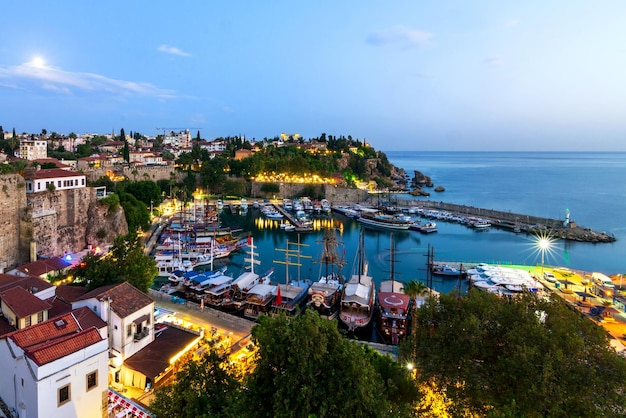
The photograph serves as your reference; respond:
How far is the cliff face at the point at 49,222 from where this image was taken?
19.3m

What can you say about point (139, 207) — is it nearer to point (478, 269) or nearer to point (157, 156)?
point (478, 269)

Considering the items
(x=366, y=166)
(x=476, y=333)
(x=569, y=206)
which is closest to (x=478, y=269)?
(x=476, y=333)

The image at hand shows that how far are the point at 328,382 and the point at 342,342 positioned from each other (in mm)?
732

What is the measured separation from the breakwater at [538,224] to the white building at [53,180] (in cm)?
3971

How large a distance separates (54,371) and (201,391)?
320cm

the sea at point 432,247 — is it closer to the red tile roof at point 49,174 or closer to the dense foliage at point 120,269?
the dense foliage at point 120,269

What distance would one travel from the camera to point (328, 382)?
6219mm

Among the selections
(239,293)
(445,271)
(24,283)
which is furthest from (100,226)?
(445,271)

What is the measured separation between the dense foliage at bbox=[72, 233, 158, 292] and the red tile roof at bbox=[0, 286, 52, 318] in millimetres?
3396

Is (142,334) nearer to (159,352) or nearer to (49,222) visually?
(159,352)

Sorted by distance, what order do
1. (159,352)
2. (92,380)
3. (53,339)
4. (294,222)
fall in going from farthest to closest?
1. (294,222)
2. (159,352)
3. (92,380)
4. (53,339)

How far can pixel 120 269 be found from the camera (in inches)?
583

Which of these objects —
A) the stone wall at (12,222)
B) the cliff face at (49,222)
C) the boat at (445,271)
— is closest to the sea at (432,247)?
the boat at (445,271)

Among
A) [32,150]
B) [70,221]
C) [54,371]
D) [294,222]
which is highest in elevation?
[32,150]
